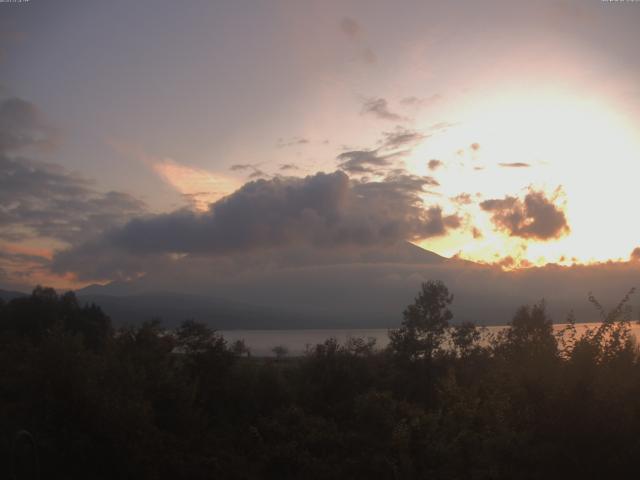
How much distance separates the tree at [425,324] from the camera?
38562 mm

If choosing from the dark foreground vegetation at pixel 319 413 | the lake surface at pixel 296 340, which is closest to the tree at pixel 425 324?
the lake surface at pixel 296 340

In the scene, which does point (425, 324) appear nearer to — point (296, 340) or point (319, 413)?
point (319, 413)

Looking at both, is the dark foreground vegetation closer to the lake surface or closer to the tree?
the lake surface

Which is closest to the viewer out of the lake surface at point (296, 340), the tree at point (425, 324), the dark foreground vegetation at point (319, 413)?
the dark foreground vegetation at point (319, 413)

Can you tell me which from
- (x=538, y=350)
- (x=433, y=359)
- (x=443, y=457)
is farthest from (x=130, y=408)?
(x=433, y=359)

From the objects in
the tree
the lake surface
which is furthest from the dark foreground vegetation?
the tree

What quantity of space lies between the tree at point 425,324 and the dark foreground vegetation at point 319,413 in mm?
10903

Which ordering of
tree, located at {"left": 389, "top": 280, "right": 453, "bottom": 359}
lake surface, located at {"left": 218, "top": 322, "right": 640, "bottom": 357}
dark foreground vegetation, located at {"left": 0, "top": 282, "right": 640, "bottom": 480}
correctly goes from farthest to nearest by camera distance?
1. lake surface, located at {"left": 218, "top": 322, "right": 640, "bottom": 357}
2. tree, located at {"left": 389, "top": 280, "right": 453, "bottom": 359}
3. dark foreground vegetation, located at {"left": 0, "top": 282, "right": 640, "bottom": 480}

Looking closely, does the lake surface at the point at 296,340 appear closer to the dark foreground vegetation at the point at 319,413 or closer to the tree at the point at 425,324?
the tree at the point at 425,324

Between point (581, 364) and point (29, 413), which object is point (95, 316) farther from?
point (581, 364)

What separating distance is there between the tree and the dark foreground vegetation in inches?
429

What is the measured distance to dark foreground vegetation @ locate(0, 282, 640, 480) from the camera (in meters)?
11.0

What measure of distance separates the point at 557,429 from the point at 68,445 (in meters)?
12.3

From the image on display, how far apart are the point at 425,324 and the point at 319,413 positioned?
55.3 feet
